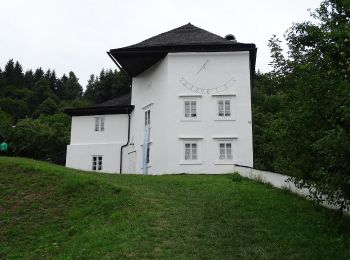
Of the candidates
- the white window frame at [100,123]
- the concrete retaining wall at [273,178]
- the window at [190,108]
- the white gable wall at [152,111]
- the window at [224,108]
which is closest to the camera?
the concrete retaining wall at [273,178]

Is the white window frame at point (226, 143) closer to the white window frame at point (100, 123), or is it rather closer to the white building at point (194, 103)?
the white building at point (194, 103)

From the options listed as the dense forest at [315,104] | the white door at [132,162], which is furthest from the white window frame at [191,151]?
the dense forest at [315,104]

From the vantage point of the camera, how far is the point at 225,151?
1168 inches

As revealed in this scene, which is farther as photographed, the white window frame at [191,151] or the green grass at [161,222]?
the white window frame at [191,151]

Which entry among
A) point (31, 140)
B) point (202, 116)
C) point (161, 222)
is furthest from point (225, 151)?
point (31, 140)

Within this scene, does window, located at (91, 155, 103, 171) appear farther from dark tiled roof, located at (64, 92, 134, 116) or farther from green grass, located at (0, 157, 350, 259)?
green grass, located at (0, 157, 350, 259)

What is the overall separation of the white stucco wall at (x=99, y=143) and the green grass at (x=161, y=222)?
15.9 metres

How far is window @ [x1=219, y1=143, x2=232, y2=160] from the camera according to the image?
29.6m

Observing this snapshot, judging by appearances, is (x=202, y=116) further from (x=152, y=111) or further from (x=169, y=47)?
(x=169, y=47)

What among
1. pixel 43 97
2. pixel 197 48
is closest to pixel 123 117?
pixel 197 48

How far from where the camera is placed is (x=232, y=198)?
1725cm

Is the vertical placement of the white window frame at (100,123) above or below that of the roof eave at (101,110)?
below

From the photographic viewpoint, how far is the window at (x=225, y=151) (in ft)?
97.0

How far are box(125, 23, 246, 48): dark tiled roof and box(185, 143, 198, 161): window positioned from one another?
6.31 m
